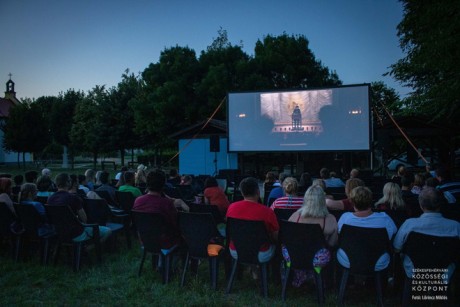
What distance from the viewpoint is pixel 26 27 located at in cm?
1005

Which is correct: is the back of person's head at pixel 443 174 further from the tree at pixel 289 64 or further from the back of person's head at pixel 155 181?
the tree at pixel 289 64

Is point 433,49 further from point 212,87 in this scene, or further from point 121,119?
point 121,119

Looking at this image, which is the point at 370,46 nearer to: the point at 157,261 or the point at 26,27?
the point at 26,27

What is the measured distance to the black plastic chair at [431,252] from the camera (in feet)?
9.59

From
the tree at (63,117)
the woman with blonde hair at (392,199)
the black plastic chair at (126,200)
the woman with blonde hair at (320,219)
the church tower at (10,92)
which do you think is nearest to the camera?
the woman with blonde hair at (320,219)

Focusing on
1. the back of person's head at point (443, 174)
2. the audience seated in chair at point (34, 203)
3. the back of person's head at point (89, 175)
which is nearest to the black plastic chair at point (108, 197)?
the back of person's head at point (89, 175)

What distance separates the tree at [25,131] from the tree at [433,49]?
30.7 metres

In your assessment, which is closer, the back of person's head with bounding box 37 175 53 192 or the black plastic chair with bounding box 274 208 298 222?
the black plastic chair with bounding box 274 208 298 222

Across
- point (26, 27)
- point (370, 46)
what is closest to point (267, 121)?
point (370, 46)

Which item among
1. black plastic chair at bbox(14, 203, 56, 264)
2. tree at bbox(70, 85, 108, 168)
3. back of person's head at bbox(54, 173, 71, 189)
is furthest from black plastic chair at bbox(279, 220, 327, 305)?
tree at bbox(70, 85, 108, 168)

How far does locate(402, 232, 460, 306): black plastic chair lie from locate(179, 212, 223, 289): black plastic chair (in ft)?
6.08

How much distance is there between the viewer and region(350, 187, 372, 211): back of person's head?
3.30 m

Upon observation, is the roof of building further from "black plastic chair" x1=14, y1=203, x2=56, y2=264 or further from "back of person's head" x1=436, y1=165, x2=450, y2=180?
"black plastic chair" x1=14, y1=203, x2=56, y2=264

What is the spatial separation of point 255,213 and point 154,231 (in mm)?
1198
